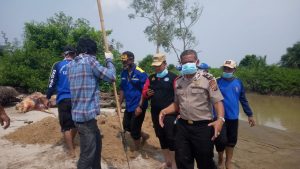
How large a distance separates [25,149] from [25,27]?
997cm

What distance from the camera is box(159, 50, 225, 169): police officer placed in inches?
163

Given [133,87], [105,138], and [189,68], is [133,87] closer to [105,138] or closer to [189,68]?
[105,138]

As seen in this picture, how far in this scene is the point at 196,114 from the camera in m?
4.17

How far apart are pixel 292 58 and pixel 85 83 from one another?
1440 inches

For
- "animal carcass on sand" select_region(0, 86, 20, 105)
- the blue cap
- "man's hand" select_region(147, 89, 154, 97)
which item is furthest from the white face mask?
"animal carcass on sand" select_region(0, 86, 20, 105)

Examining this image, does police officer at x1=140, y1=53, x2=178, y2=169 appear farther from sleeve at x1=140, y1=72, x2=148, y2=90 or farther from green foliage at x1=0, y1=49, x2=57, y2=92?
green foliage at x1=0, y1=49, x2=57, y2=92

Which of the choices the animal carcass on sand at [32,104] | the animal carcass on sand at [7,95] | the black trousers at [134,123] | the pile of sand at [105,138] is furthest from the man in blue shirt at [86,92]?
the animal carcass on sand at [7,95]

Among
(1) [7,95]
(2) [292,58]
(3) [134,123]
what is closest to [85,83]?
(3) [134,123]

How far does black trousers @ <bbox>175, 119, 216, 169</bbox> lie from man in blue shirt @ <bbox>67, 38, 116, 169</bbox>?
117cm

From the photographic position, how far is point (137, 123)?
20.1 ft

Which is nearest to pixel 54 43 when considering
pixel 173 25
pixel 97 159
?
pixel 97 159

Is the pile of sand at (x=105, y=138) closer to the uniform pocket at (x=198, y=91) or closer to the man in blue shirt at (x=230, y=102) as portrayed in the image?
the man in blue shirt at (x=230, y=102)

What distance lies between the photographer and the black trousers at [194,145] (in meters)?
4.15

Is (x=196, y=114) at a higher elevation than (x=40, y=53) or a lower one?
lower
